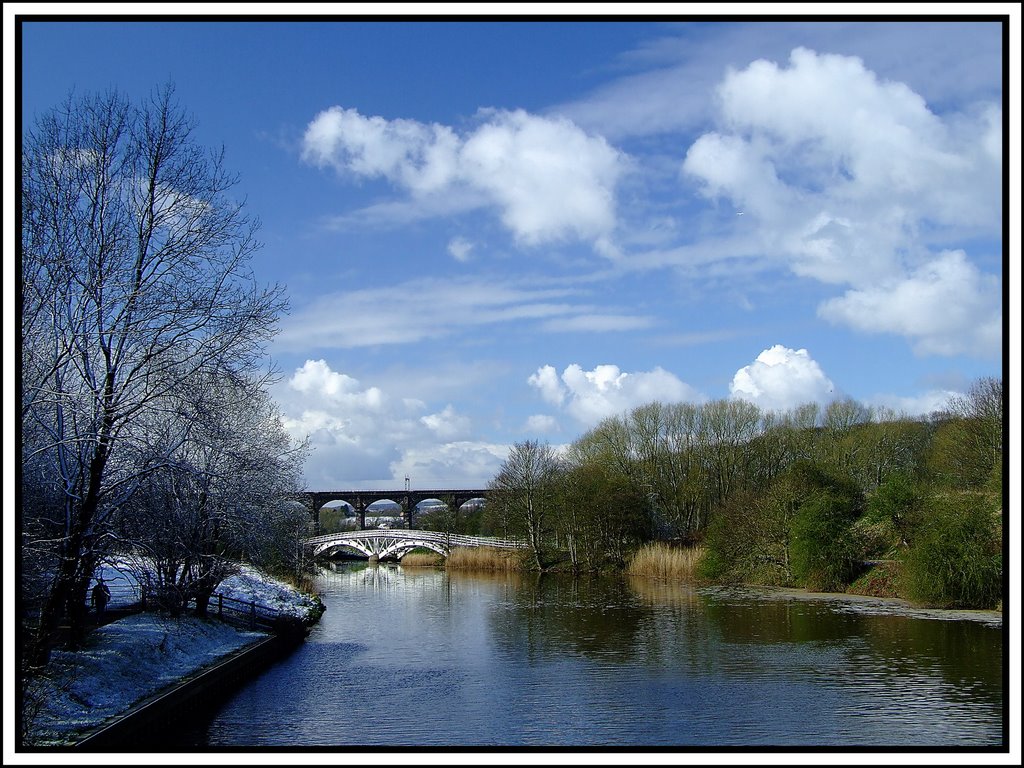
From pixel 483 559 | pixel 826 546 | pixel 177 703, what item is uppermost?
pixel 826 546

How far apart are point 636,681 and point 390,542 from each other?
4869cm

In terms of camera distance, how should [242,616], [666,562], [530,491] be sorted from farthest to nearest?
[530,491] → [666,562] → [242,616]

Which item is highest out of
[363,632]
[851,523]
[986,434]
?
[986,434]

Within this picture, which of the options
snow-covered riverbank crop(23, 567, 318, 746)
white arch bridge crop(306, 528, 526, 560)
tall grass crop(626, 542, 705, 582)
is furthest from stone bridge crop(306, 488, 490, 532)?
snow-covered riverbank crop(23, 567, 318, 746)

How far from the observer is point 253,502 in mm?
16531

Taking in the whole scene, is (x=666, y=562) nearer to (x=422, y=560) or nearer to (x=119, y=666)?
(x=422, y=560)

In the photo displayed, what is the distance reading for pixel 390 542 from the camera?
6312 centimetres

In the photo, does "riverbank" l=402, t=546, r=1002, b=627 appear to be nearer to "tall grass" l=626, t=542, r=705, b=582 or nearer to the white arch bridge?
"tall grass" l=626, t=542, r=705, b=582

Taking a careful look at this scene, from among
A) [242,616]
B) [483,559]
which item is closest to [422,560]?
[483,559]

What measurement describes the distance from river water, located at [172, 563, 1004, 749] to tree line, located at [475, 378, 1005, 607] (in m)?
3.14
